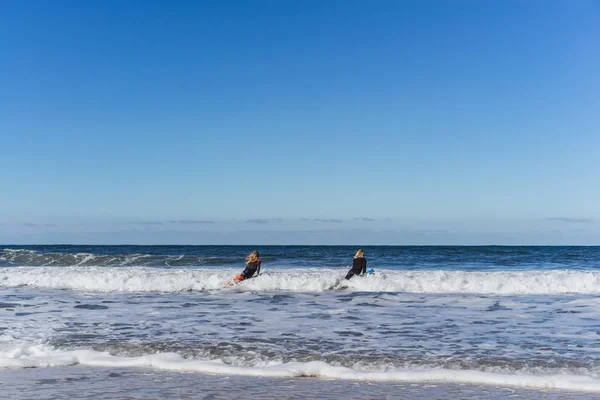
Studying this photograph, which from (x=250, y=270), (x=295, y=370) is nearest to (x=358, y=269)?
(x=250, y=270)

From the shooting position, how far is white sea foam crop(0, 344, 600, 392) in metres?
6.73

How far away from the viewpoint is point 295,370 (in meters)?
7.32

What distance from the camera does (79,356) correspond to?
26.8 feet

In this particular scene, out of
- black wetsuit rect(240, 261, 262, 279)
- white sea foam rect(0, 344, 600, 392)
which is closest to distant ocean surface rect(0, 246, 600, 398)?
white sea foam rect(0, 344, 600, 392)

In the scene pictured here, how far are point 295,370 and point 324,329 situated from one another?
11.2ft

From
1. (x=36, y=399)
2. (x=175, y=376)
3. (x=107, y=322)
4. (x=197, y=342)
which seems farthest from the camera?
(x=107, y=322)

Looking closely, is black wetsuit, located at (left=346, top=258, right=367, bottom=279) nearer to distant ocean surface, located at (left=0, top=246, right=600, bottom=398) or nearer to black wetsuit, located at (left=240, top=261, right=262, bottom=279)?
distant ocean surface, located at (left=0, top=246, right=600, bottom=398)

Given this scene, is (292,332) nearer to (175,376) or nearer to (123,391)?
(175,376)

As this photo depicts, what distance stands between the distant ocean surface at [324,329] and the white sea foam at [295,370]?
0.02m

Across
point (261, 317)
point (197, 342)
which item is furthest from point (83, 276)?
point (197, 342)

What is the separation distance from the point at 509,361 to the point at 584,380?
1.21 meters

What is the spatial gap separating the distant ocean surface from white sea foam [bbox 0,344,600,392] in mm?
19

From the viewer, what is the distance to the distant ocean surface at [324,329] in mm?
7465

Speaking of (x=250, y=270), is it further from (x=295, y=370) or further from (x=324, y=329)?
(x=295, y=370)
